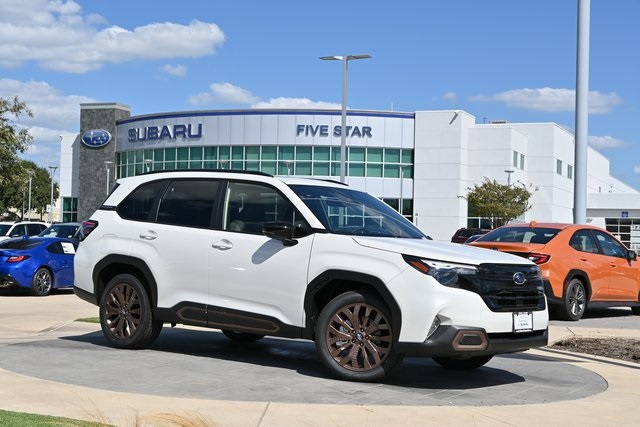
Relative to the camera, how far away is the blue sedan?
1852 centimetres

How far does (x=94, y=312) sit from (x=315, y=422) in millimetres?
9739

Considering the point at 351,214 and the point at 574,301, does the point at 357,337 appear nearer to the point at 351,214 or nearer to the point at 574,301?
the point at 351,214

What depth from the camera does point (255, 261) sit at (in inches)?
340

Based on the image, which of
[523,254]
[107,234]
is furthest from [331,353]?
[523,254]

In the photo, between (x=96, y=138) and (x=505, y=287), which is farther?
(x=96, y=138)

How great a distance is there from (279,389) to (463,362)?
2298mm

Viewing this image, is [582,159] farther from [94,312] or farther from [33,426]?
[33,426]

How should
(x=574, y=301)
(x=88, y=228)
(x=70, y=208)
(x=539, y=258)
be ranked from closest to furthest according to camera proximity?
(x=88, y=228) → (x=539, y=258) → (x=574, y=301) → (x=70, y=208)

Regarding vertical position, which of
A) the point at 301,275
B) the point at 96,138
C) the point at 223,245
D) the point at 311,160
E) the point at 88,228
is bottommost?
the point at 301,275

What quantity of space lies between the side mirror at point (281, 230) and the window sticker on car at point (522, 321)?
215 centimetres

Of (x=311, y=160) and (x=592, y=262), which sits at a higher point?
(x=311, y=160)

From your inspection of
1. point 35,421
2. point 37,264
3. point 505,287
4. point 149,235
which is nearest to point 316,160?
point 37,264

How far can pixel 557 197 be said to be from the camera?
7469cm

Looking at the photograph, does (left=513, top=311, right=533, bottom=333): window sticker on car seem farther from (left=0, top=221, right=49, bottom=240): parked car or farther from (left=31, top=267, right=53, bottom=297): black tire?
(left=0, top=221, right=49, bottom=240): parked car
